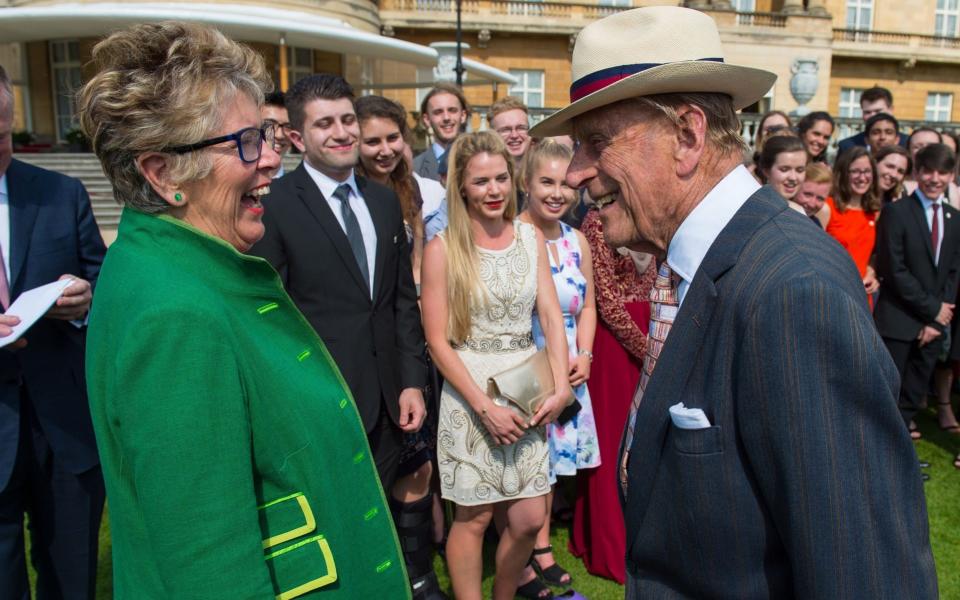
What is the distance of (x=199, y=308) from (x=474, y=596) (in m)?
2.41

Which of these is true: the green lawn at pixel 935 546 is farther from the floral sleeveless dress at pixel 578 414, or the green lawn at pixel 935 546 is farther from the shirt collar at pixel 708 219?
the shirt collar at pixel 708 219

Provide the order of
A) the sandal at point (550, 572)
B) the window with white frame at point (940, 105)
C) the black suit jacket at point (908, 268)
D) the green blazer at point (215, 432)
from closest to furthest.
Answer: the green blazer at point (215, 432)
the sandal at point (550, 572)
the black suit jacket at point (908, 268)
the window with white frame at point (940, 105)

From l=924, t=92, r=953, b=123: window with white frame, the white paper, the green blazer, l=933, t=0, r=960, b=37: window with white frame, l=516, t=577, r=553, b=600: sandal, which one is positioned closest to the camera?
the green blazer

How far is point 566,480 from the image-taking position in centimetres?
495

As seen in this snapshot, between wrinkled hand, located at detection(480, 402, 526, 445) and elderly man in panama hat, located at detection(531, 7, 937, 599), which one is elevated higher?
elderly man in panama hat, located at detection(531, 7, 937, 599)

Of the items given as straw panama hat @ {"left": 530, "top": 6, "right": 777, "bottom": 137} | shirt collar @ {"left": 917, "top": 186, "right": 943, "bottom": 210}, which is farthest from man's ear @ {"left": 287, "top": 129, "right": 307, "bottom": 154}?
shirt collar @ {"left": 917, "top": 186, "right": 943, "bottom": 210}

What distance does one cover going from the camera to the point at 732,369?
1.32m

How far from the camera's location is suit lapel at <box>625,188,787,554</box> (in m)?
1.39

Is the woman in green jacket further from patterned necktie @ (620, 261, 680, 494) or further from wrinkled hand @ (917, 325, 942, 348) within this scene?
wrinkled hand @ (917, 325, 942, 348)

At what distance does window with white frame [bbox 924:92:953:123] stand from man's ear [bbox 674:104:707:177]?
3767 cm

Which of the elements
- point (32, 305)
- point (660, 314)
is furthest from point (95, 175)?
point (660, 314)

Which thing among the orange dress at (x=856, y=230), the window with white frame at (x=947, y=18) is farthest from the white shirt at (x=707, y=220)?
the window with white frame at (x=947, y=18)

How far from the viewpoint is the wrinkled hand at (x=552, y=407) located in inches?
131

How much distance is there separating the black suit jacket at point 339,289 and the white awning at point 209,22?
41.8 feet
